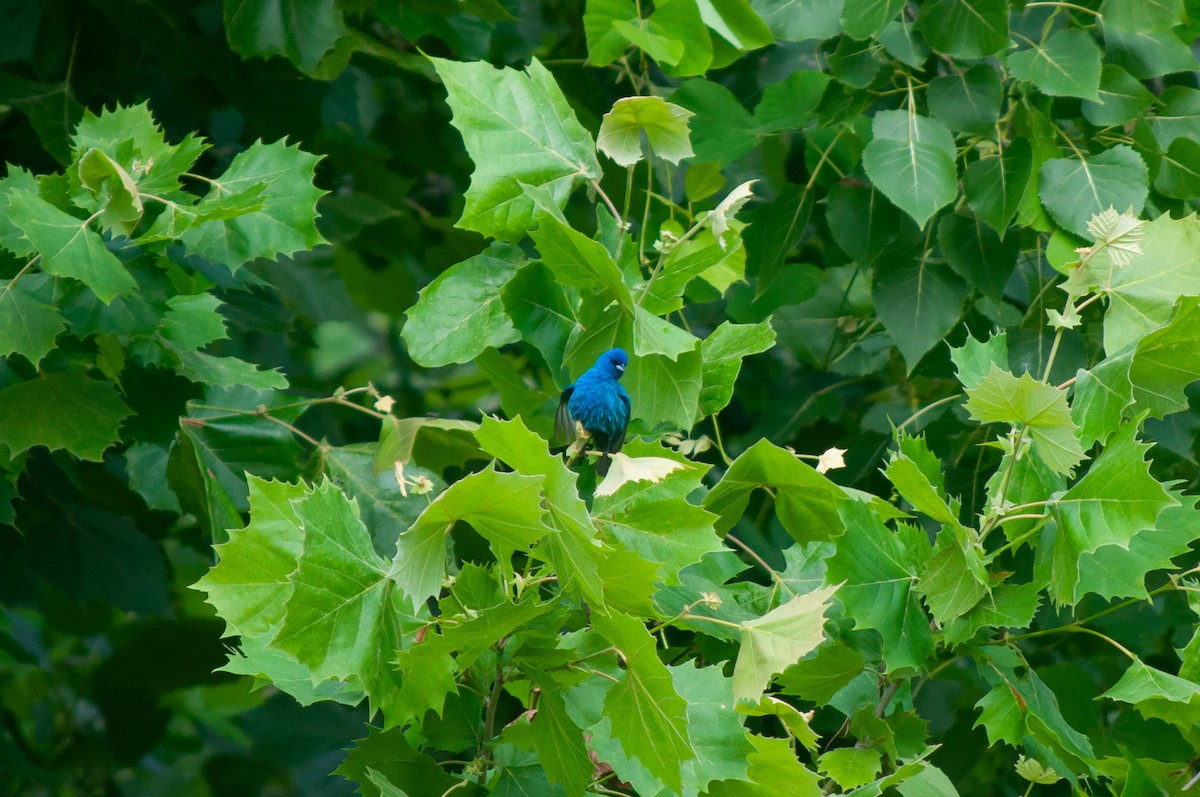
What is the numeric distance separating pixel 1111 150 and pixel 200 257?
3.13 feet

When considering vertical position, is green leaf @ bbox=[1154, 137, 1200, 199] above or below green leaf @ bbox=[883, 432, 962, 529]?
below

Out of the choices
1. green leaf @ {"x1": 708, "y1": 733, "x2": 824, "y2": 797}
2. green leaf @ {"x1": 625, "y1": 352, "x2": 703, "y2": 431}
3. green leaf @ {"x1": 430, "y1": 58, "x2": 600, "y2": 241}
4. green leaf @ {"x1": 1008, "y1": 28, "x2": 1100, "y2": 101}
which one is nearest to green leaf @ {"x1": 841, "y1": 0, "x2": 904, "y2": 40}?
green leaf @ {"x1": 1008, "y1": 28, "x2": 1100, "y2": 101}

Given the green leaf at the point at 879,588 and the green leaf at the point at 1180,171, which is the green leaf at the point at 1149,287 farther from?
the green leaf at the point at 1180,171

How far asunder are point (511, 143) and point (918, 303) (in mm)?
641

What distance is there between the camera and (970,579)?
0.86m

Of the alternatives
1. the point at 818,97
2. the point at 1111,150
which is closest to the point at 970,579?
the point at 1111,150

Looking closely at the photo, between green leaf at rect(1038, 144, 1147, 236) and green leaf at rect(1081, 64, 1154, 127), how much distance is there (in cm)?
7

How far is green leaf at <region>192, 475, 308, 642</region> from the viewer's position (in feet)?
2.53

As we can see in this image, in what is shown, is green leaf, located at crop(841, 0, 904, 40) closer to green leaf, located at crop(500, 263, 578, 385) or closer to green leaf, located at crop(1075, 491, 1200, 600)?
green leaf, located at crop(500, 263, 578, 385)

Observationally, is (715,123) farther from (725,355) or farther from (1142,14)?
(725,355)

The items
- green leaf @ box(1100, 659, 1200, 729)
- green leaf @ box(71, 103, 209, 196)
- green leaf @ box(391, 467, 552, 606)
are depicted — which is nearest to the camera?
green leaf @ box(391, 467, 552, 606)

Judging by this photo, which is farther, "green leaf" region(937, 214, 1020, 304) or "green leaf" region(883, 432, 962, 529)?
"green leaf" region(937, 214, 1020, 304)

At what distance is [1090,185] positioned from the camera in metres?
1.33

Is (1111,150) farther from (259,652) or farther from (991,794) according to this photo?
(991,794)
